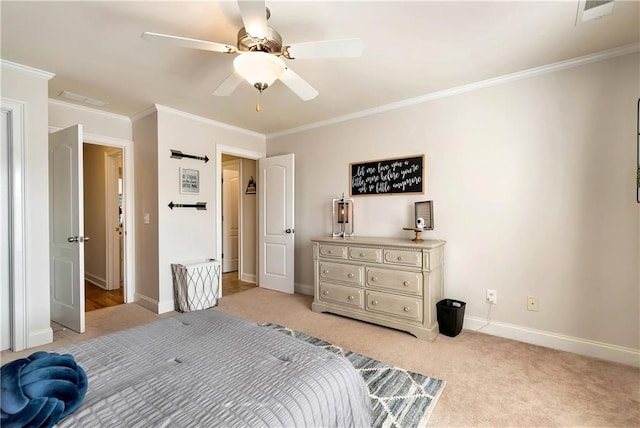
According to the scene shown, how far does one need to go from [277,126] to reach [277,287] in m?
2.33

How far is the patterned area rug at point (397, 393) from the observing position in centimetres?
165

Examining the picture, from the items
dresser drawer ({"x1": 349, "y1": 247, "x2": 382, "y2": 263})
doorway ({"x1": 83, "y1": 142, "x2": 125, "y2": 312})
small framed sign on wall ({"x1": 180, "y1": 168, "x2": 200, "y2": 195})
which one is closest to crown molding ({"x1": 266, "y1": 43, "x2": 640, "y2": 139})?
dresser drawer ({"x1": 349, "y1": 247, "x2": 382, "y2": 263})

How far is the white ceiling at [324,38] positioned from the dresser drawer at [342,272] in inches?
71.9

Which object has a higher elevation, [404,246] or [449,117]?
[449,117]

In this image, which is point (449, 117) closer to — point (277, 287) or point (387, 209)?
point (387, 209)

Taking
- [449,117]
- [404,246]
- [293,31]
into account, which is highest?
[293,31]

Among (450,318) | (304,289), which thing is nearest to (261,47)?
(450,318)

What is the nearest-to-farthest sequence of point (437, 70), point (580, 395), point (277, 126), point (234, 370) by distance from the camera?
point (234, 370)
point (580, 395)
point (437, 70)
point (277, 126)

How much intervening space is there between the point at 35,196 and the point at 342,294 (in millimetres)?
2989

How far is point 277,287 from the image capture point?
171 inches

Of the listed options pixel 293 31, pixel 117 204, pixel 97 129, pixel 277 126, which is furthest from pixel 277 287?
pixel 293 31

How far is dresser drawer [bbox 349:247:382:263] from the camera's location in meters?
2.97

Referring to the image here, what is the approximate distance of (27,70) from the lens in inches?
98.8

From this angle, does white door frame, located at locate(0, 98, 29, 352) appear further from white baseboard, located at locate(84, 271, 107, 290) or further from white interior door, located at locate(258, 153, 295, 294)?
white interior door, located at locate(258, 153, 295, 294)
